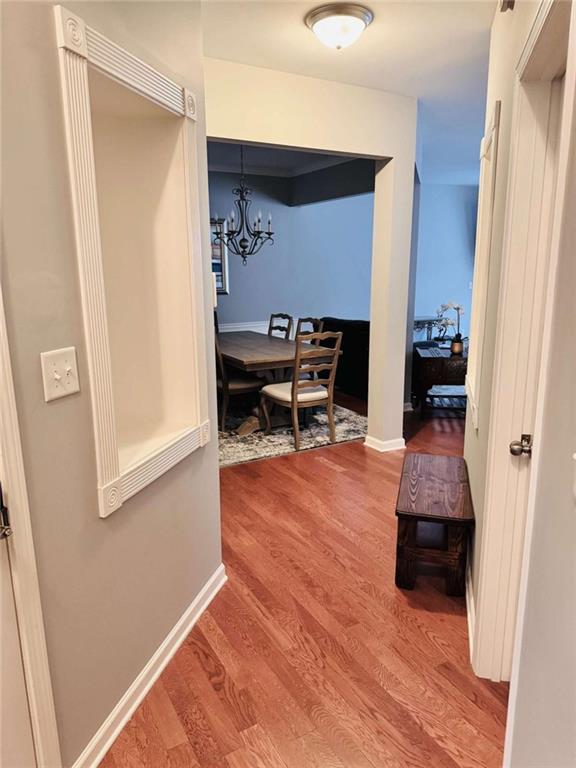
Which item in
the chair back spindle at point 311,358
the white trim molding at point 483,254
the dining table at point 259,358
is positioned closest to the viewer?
the white trim molding at point 483,254

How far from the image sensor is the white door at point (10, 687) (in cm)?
118

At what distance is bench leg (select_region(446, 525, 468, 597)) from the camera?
7.21 ft

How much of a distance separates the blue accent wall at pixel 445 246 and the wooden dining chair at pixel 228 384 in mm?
4467

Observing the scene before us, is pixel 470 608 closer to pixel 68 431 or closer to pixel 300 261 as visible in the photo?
pixel 68 431

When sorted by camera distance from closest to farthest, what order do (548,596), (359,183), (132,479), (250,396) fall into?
(548,596), (132,479), (250,396), (359,183)

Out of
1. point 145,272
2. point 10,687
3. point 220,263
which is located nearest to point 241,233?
point 220,263

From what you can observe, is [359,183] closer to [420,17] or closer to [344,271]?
[344,271]

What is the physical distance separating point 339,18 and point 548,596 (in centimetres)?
258

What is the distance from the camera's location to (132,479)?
5.30 ft

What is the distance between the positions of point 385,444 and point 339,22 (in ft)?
9.34

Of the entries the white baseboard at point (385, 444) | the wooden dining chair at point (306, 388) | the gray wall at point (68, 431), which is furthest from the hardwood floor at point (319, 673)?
the wooden dining chair at point (306, 388)

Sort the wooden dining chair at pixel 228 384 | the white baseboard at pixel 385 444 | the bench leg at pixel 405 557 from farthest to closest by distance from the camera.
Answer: the wooden dining chair at pixel 228 384 < the white baseboard at pixel 385 444 < the bench leg at pixel 405 557

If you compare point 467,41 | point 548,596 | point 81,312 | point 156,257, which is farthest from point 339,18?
point 548,596

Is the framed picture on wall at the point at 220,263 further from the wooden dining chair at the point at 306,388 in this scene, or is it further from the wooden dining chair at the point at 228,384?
the wooden dining chair at the point at 306,388
